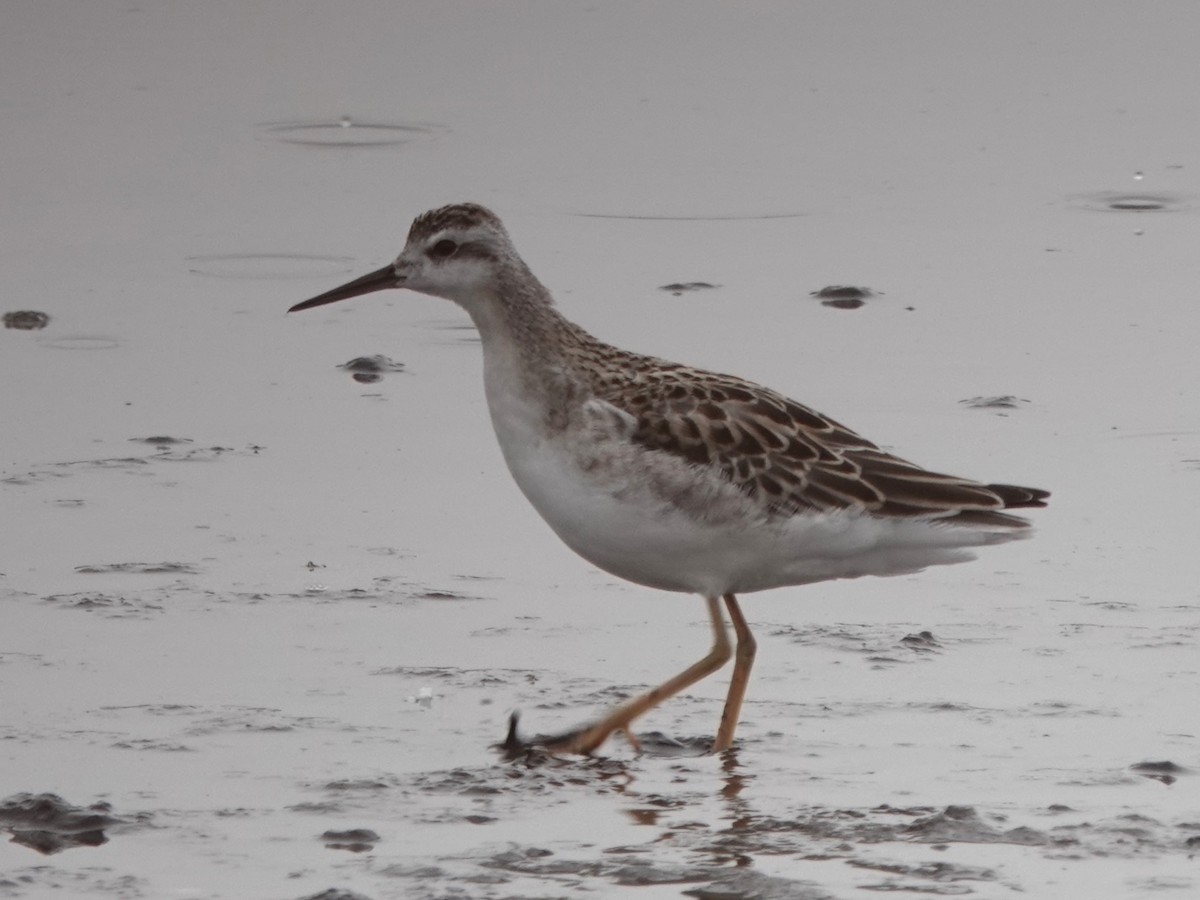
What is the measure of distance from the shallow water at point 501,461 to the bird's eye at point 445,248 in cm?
129

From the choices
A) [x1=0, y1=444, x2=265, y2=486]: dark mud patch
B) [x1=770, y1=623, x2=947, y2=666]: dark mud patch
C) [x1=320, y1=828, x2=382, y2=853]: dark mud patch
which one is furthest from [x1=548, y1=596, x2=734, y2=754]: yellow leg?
[x1=0, y1=444, x2=265, y2=486]: dark mud patch

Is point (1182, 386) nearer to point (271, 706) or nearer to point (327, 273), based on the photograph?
point (327, 273)

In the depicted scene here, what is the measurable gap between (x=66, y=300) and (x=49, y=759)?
502cm

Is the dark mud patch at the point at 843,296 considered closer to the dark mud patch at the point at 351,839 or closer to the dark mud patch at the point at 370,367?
the dark mud patch at the point at 370,367

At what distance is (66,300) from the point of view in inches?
494

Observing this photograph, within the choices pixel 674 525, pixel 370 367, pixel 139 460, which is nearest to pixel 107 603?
pixel 139 460

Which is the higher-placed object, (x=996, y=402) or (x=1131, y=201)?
(x=1131, y=201)

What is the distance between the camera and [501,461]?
1080cm

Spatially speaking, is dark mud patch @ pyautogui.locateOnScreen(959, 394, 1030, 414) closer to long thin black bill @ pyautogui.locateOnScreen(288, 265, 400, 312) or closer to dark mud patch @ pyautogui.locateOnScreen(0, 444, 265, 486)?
dark mud patch @ pyautogui.locateOnScreen(0, 444, 265, 486)

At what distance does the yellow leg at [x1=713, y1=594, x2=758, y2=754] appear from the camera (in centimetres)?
842

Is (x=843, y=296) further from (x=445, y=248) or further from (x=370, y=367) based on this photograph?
(x=445, y=248)

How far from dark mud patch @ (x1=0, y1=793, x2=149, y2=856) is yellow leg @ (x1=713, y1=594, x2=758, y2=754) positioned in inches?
76.5

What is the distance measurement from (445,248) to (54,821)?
8.35ft

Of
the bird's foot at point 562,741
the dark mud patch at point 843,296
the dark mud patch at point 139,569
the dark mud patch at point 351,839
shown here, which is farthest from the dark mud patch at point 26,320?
the dark mud patch at point 351,839
